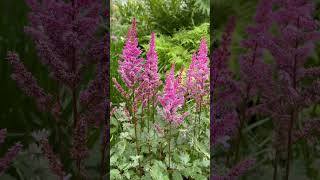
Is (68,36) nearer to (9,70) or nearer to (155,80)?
(9,70)

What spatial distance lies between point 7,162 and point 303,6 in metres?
0.95

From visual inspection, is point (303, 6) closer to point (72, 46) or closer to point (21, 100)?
point (72, 46)

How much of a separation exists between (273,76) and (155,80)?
0.50 meters

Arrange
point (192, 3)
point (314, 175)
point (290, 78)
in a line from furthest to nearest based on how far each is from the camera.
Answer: point (192, 3) → point (314, 175) → point (290, 78)

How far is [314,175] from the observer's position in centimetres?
161

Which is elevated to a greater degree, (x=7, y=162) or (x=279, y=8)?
(x=279, y=8)

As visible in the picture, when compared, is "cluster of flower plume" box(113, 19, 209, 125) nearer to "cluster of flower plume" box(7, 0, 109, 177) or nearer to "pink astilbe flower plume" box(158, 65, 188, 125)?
"pink astilbe flower plume" box(158, 65, 188, 125)

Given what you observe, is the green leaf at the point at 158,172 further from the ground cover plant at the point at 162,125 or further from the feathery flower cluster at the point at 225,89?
the feathery flower cluster at the point at 225,89

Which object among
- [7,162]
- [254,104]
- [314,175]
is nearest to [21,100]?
[7,162]

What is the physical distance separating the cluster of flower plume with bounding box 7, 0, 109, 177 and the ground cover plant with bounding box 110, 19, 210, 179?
47 cm

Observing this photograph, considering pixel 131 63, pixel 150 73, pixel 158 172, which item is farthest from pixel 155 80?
pixel 158 172

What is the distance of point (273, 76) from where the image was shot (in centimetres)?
144

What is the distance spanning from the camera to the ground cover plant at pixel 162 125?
5.92 feet

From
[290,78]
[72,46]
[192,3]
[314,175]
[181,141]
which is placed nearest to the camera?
[72,46]
